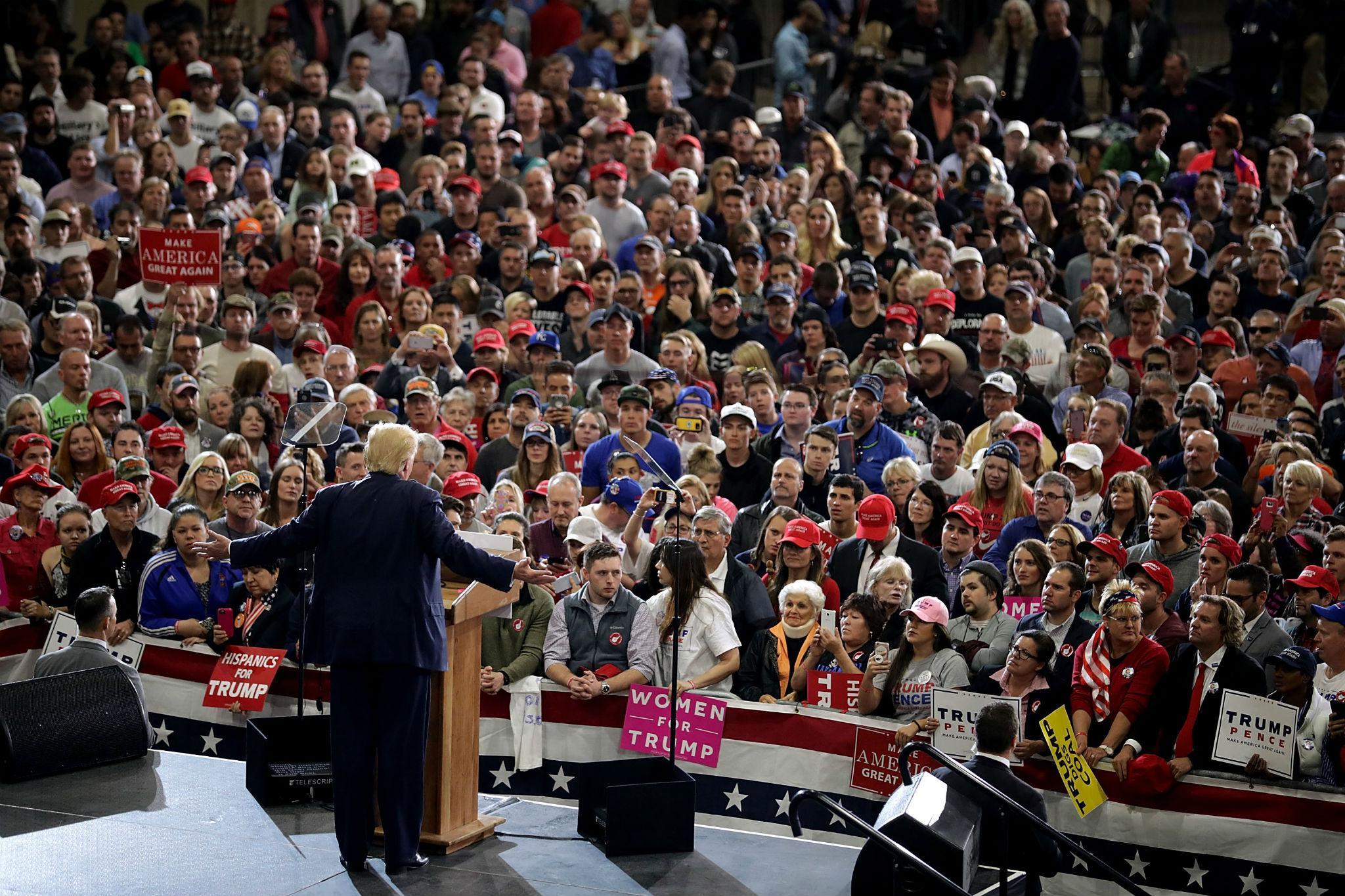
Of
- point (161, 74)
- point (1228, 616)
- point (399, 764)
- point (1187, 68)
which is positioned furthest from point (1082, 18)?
point (399, 764)

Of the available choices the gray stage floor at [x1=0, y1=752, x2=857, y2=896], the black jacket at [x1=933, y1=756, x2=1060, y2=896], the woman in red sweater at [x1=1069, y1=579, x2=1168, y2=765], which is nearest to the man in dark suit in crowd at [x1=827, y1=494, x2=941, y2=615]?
the woman in red sweater at [x1=1069, y1=579, x2=1168, y2=765]

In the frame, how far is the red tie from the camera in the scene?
7797 mm

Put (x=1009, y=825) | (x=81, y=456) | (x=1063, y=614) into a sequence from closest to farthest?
(x=1009, y=825), (x=1063, y=614), (x=81, y=456)

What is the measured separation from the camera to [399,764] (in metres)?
6.25

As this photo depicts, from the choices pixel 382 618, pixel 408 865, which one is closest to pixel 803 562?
pixel 408 865

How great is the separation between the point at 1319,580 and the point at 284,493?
581 cm

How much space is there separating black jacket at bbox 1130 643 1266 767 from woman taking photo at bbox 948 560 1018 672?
84 cm

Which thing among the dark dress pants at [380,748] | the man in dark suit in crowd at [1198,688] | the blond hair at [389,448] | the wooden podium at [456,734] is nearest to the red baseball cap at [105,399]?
the wooden podium at [456,734]

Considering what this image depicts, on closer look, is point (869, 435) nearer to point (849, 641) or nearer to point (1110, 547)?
point (849, 641)

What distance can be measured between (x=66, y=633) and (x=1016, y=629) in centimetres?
523

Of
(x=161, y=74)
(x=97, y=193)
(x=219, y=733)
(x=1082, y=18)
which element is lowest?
(x=219, y=733)

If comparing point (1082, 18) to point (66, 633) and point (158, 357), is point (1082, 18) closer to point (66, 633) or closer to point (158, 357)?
point (158, 357)

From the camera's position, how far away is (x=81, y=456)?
443 inches

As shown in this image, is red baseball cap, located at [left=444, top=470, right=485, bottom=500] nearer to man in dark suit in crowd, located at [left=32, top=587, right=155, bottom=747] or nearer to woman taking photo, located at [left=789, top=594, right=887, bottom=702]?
man in dark suit in crowd, located at [left=32, top=587, right=155, bottom=747]
